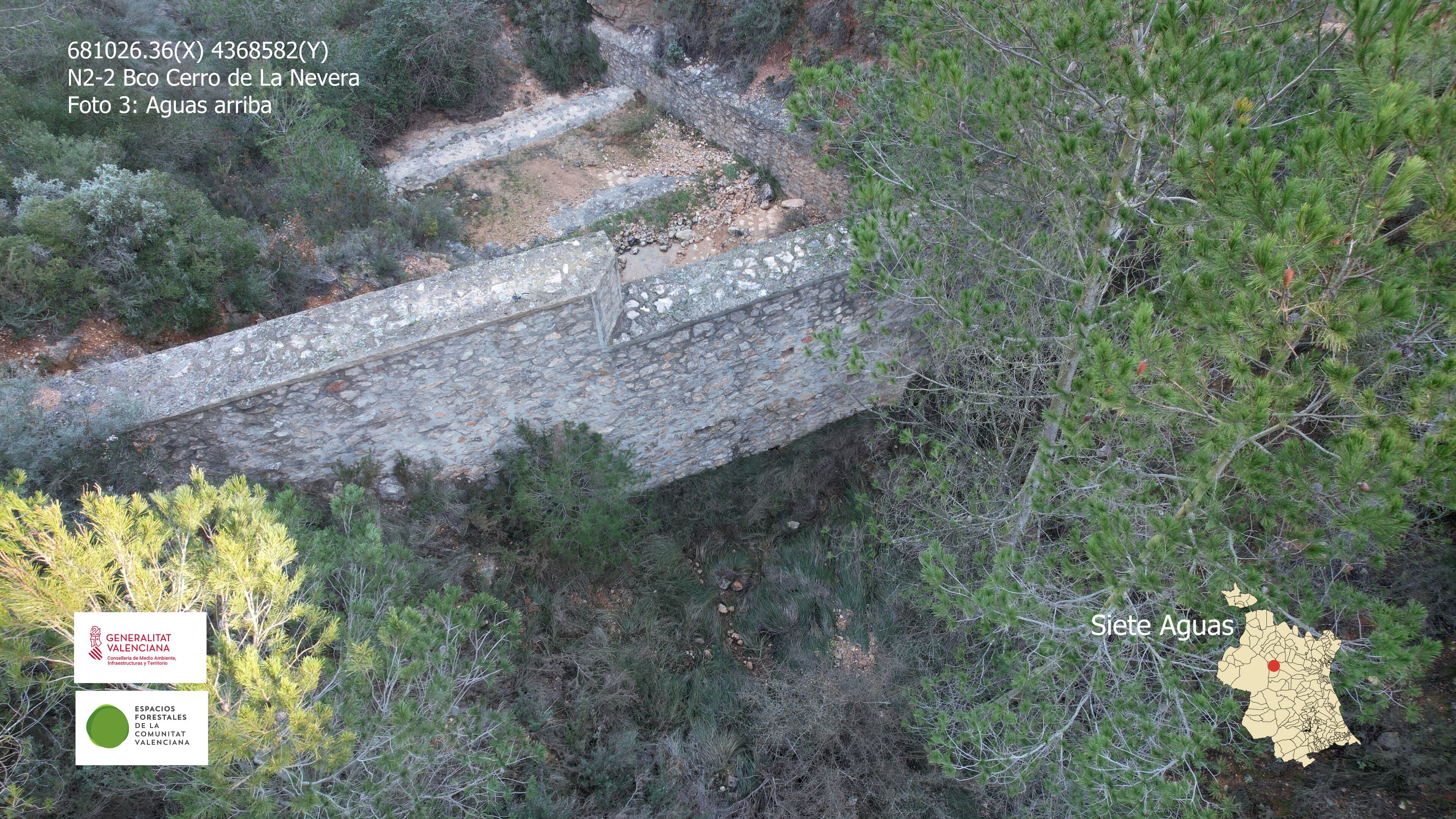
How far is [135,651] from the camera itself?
111 inches

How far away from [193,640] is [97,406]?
274cm

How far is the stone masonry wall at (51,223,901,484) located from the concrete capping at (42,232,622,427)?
0.01m

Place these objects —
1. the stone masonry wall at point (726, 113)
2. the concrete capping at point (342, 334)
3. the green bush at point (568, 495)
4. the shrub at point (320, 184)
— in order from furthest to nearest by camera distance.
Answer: the stone masonry wall at point (726, 113) < the shrub at point (320, 184) < the green bush at point (568, 495) < the concrete capping at point (342, 334)

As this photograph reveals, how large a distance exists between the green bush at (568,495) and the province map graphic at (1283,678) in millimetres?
4384

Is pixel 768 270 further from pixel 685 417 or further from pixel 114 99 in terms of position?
pixel 114 99

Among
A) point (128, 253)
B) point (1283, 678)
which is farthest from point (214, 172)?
point (1283, 678)

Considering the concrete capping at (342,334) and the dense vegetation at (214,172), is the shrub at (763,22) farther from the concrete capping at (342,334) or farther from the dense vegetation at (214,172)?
the concrete capping at (342,334)

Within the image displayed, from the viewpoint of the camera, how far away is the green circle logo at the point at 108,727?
9.77 ft

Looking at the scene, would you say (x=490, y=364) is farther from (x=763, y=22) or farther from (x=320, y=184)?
(x=763, y=22)

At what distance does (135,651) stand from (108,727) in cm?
52

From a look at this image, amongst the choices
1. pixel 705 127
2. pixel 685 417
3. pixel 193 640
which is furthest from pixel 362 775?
pixel 705 127

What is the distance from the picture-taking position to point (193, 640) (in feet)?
9.45

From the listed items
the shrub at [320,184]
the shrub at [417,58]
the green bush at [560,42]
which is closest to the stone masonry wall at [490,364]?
the shrub at [320,184]

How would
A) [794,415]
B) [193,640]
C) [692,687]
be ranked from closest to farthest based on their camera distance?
1. [193,640]
2. [692,687]
3. [794,415]
